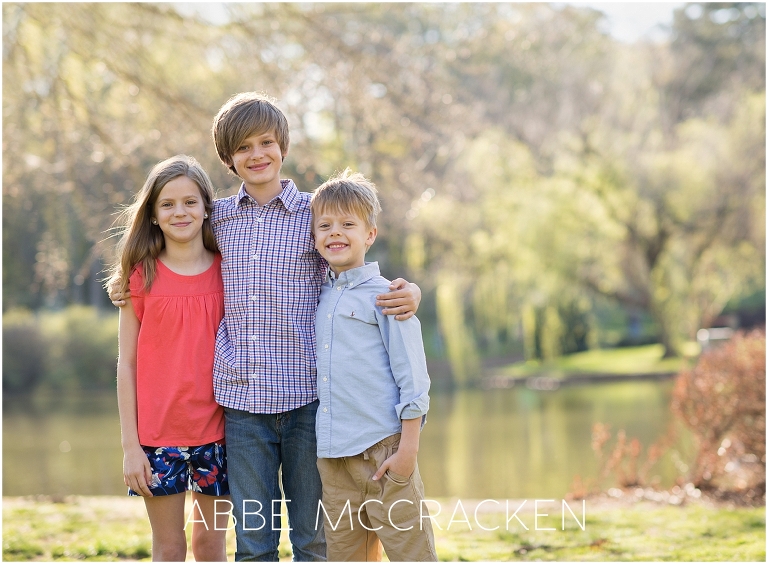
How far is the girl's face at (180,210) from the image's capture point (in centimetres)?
244

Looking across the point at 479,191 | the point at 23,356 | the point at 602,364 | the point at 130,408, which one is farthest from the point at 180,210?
the point at 602,364

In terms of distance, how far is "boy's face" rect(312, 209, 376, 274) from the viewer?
2352mm

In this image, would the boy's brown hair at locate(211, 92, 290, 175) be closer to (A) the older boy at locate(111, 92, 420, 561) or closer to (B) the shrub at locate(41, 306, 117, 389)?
(A) the older boy at locate(111, 92, 420, 561)

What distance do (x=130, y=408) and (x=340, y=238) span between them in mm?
821

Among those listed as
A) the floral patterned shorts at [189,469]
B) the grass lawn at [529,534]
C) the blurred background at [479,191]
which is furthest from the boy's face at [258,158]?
the grass lawn at [529,534]

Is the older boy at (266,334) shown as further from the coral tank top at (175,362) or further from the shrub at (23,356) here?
the shrub at (23,356)

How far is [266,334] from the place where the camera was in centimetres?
238

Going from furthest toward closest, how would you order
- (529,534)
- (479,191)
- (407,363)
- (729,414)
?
1. (479,191)
2. (729,414)
3. (529,534)
4. (407,363)

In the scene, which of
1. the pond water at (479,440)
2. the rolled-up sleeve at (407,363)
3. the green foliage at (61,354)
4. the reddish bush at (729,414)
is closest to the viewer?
the rolled-up sleeve at (407,363)

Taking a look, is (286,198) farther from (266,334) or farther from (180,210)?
(266,334)

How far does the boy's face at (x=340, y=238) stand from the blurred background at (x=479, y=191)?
1348mm

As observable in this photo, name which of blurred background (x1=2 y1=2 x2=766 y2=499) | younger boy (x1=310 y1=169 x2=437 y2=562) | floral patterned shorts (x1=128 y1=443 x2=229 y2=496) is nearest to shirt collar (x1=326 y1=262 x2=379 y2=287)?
younger boy (x1=310 y1=169 x2=437 y2=562)

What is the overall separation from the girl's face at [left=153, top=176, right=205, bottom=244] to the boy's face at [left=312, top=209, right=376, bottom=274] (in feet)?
1.27

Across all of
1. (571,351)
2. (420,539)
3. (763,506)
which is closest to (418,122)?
(763,506)
